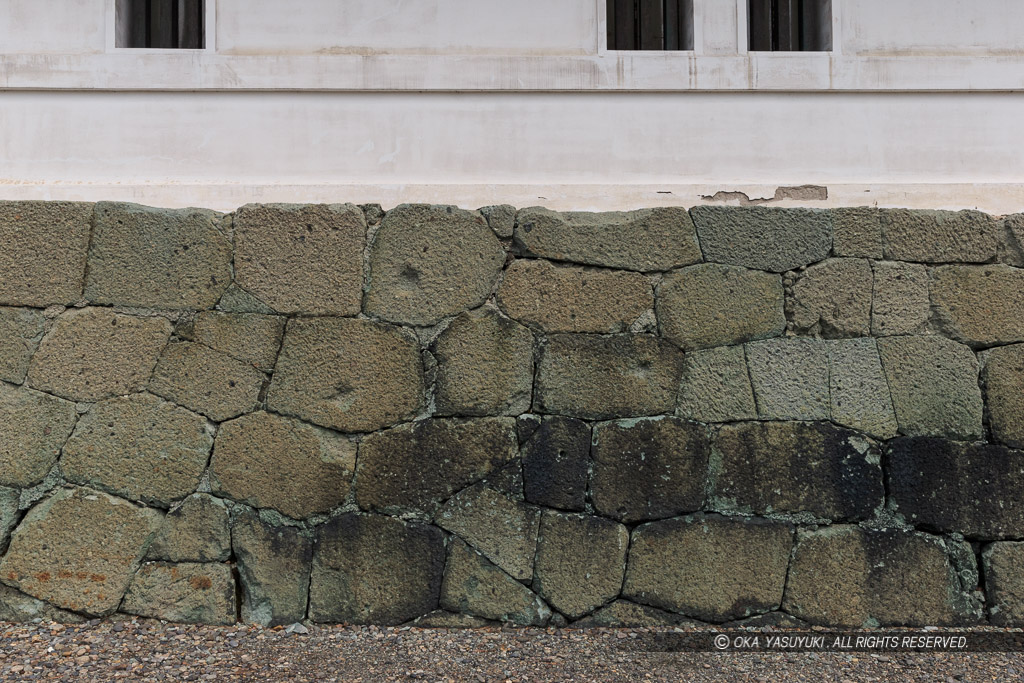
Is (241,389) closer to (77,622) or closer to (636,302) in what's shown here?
(77,622)

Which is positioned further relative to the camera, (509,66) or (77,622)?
(509,66)

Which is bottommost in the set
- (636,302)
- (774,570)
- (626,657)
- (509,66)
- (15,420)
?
Result: (626,657)

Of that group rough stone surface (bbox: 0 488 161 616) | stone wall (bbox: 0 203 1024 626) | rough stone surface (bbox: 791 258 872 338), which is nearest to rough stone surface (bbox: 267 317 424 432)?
stone wall (bbox: 0 203 1024 626)

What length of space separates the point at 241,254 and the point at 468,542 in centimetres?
142

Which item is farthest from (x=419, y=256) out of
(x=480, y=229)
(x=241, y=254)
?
(x=241, y=254)

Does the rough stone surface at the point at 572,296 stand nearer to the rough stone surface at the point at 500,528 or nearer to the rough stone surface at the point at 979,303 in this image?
the rough stone surface at the point at 500,528

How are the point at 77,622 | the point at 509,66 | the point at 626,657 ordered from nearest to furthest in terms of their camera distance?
the point at 626,657, the point at 77,622, the point at 509,66

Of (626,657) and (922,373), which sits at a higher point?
(922,373)

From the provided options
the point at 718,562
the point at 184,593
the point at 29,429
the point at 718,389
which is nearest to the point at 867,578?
the point at 718,562

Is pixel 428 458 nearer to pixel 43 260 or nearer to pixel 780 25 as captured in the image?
pixel 43 260

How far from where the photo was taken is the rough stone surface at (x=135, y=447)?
2893 mm

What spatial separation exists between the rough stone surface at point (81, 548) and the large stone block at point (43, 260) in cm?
77

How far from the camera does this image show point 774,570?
2.90 m

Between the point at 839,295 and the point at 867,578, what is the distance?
1.10 m
